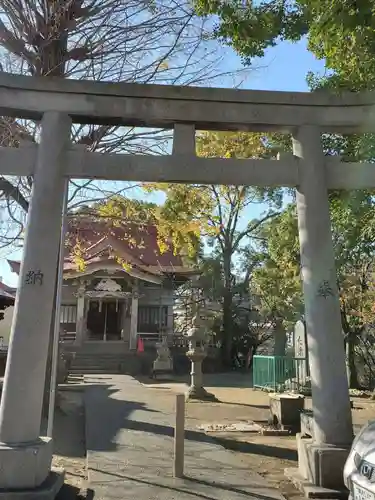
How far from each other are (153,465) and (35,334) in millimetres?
2398

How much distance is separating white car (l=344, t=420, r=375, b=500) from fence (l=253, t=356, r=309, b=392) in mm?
11317

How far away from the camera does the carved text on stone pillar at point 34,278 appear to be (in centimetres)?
540

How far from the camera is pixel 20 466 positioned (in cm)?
485

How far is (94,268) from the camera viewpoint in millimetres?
26969

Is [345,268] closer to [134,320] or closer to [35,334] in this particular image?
[134,320]

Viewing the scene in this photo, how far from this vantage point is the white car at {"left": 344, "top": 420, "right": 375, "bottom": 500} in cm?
349

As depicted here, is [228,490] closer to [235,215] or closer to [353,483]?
[353,483]

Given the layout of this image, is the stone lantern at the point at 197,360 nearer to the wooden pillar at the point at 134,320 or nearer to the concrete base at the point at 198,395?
the concrete base at the point at 198,395

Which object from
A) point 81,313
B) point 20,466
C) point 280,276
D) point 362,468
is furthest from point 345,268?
point 81,313

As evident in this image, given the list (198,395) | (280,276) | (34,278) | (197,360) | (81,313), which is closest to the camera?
(34,278)

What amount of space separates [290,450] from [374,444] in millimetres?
4890

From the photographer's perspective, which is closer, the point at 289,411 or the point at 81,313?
the point at 289,411

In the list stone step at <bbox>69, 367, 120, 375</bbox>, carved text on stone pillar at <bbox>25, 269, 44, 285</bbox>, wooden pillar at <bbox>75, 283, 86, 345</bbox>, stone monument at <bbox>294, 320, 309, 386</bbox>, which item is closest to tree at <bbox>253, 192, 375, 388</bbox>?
stone monument at <bbox>294, 320, 309, 386</bbox>

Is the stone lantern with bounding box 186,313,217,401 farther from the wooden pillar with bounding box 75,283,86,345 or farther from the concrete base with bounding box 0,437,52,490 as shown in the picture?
the wooden pillar with bounding box 75,283,86,345
